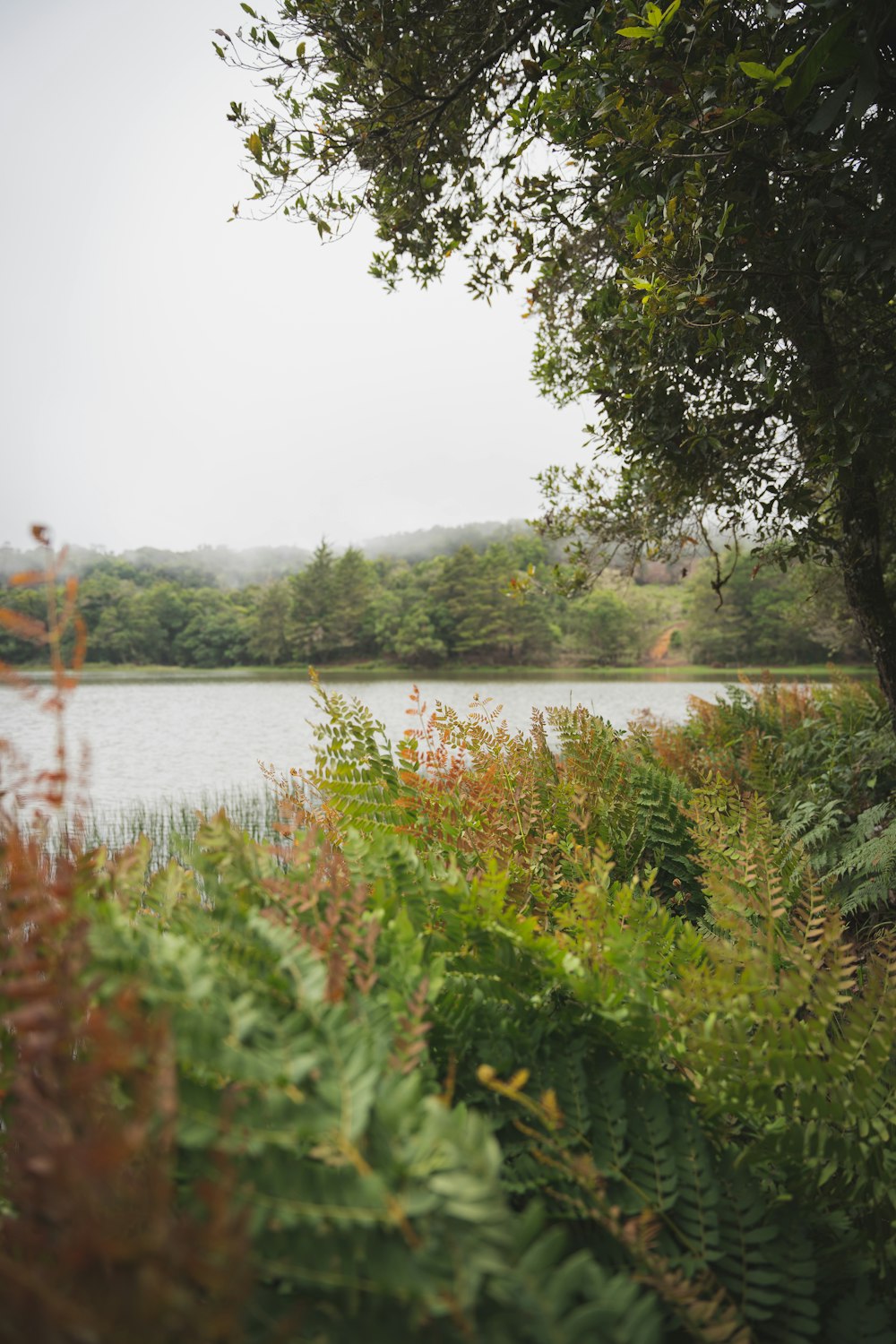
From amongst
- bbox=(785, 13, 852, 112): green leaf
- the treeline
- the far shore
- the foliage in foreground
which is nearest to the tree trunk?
bbox=(785, 13, 852, 112): green leaf

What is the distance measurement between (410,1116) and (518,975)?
0.52 metres

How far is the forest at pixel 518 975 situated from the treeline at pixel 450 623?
43.7 metres

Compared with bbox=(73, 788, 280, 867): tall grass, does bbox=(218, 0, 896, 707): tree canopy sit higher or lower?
higher

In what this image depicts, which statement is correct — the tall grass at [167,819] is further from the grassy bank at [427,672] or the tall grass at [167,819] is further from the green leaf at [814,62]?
the grassy bank at [427,672]

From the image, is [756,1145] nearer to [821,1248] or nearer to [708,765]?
[821,1248]

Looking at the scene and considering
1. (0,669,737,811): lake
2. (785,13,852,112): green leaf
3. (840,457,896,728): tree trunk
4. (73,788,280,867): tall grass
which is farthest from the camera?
(0,669,737,811): lake

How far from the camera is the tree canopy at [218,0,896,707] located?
2076mm

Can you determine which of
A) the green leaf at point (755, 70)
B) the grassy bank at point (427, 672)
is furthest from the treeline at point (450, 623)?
the green leaf at point (755, 70)

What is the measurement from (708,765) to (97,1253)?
12.9 feet

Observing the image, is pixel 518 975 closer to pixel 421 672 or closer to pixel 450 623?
pixel 421 672

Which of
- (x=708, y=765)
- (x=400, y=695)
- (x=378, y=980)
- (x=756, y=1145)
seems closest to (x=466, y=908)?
(x=378, y=980)

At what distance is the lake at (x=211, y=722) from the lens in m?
13.7

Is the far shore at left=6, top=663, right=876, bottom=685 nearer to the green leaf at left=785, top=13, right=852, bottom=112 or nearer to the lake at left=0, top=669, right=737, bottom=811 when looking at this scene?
the lake at left=0, top=669, right=737, bottom=811

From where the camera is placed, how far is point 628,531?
538cm
